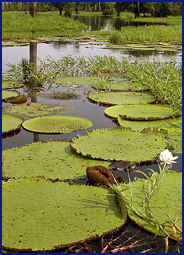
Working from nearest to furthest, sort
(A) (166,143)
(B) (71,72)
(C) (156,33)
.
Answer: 1. (A) (166,143)
2. (B) (71,72)
3. (C) (156,33)

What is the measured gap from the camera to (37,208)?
1.87 meters

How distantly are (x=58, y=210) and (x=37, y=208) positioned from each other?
0.43 feet

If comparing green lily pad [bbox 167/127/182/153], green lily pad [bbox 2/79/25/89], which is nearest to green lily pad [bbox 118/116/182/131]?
green lily pad [bbox 167/127/182/153]

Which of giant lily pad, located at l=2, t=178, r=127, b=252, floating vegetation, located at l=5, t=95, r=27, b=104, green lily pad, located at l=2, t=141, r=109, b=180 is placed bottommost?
giant lily pad, located at l=2, t=178, r=127, b=252

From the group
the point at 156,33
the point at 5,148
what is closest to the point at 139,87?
the point at 5,148

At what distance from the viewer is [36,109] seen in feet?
13.7

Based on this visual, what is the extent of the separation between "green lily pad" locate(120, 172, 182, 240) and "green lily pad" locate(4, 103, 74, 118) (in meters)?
2.13

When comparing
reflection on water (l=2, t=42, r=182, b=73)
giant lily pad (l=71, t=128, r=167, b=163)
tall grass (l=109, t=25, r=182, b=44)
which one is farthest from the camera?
tall grass (l=109, t=25, r=182, b=44)

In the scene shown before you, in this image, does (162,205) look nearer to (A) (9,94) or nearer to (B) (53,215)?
(B) (53,215)

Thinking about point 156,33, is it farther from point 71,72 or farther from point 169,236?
point 169,236

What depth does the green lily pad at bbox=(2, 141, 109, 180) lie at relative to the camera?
7.75ft

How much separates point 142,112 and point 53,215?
7.43 feet

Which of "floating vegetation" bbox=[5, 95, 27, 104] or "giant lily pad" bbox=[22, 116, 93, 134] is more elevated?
"floating vegetation" bbox=[5, 95, 27, 104]

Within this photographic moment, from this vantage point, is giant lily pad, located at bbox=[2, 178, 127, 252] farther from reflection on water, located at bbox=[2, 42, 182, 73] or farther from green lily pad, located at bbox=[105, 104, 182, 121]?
reflection on water, located at bbox=[2, 42, 182, 73]
